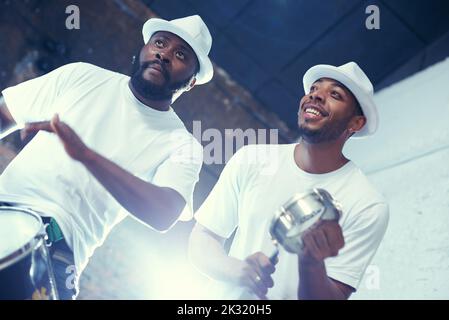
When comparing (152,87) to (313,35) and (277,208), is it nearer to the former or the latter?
(277,208)

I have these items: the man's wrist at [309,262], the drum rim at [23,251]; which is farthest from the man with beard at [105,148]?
the man's wrist at [309,262]

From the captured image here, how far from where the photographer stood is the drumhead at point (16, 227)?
5.07 ft

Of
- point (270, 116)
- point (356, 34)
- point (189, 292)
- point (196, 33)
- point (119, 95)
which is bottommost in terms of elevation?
point (189, 292)

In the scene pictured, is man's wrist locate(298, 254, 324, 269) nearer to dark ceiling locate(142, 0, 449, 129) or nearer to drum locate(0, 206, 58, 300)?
drum locate(0, 206, 58, 300)

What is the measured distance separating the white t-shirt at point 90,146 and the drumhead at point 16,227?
60 millimetres

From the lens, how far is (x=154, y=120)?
1.92 m

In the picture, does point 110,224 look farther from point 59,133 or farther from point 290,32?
point 290,32

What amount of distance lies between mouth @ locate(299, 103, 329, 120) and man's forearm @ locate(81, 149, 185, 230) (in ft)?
1.68

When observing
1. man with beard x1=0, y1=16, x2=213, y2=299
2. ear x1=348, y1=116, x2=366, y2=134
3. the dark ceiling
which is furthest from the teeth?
the dark ceiling

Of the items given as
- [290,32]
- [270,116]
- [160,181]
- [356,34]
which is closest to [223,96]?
[270,116]

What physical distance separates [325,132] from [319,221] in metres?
0.38

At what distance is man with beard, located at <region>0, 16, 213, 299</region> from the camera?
173 cm

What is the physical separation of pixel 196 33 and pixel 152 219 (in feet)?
2.26

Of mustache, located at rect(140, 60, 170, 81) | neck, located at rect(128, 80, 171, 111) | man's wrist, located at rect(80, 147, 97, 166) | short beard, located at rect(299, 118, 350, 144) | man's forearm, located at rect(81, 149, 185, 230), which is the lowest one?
man's forearm, located at rect(81, 149, 185, 230)
